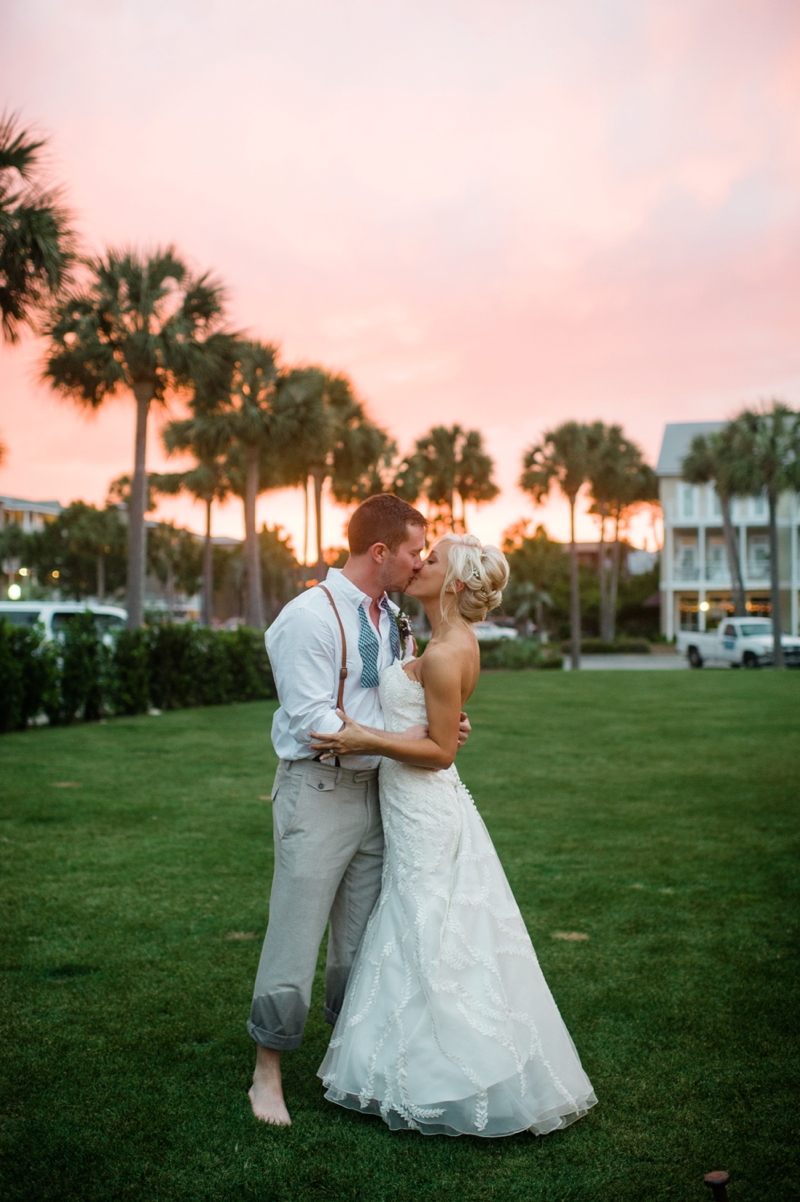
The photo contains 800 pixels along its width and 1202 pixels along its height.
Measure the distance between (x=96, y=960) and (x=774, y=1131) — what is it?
294 centimetres

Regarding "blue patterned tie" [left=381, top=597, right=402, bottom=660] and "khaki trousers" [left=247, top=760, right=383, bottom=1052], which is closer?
"khaki trousers" [left=247, top=760, right=383, bottom=1052]

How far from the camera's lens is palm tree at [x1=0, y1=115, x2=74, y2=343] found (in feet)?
35.2

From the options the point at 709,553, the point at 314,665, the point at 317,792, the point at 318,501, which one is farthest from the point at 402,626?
the point at 709,553

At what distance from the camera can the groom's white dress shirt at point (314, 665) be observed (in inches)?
110

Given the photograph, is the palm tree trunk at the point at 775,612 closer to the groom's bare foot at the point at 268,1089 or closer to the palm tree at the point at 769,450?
the palm tree at the point at 769,450

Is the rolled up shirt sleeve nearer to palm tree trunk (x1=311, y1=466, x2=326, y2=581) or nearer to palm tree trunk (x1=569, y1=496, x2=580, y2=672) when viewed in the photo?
palm tree trunk (x1=311, y1=466, x2=326, y2=581)

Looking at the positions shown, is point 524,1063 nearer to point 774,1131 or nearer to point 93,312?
point 774,1131

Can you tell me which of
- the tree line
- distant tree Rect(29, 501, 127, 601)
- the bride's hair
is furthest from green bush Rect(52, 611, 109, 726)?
distant tree Rect(29, 501, 127, 601)

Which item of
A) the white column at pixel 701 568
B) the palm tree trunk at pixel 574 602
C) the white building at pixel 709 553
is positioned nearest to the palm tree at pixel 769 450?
the palm tree trunk at pixel 574 602

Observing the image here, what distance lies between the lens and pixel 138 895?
5.33 meters

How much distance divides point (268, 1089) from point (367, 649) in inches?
56.8

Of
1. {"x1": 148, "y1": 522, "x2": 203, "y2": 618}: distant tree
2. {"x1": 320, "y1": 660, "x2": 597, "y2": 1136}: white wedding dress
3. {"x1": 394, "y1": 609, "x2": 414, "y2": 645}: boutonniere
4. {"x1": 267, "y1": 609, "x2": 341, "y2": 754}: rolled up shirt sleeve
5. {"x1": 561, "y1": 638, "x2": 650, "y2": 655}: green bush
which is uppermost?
{"x1": 148, "y1": 522, "x2": 203, "y2": 618}: distant tree

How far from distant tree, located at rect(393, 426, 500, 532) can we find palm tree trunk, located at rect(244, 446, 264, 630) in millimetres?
13970

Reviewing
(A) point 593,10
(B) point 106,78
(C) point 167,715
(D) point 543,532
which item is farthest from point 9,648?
(D) point 543,532
